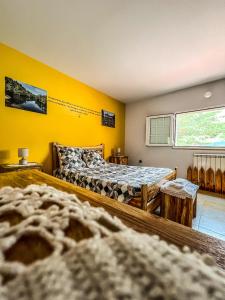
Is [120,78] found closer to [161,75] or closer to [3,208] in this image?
[161,75]

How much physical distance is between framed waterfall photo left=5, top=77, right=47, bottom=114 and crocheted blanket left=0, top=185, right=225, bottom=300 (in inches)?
100

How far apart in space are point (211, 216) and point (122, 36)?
289 centimetres

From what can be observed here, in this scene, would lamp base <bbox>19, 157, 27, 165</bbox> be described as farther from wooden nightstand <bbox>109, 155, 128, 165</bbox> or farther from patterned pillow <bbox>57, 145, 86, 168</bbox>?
wooden nightstand <bbox>109, 155, 128, 165</bbox>

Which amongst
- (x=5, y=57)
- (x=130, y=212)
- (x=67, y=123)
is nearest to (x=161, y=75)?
(x=67, y=123)

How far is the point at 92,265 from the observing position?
0.23 meters

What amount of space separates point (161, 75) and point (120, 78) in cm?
86

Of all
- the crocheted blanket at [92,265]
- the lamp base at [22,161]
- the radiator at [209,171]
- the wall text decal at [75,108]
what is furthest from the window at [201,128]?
the crocheted blanket at [92,265]

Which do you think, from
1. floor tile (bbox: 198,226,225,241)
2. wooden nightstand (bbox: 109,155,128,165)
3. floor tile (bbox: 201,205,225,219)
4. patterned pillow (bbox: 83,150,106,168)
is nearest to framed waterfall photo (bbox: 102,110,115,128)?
Answer: wooden nightstand (bbox: 109,155,128,165)

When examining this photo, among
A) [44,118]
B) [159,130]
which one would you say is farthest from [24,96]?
[159,130]

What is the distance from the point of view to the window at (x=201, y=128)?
3307mm

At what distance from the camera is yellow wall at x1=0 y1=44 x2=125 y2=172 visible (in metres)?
2.27

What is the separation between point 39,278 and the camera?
21 centimetres

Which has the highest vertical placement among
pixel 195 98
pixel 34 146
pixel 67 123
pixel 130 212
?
pixel 195 98

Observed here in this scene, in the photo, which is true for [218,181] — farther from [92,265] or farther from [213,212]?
[92,265]
